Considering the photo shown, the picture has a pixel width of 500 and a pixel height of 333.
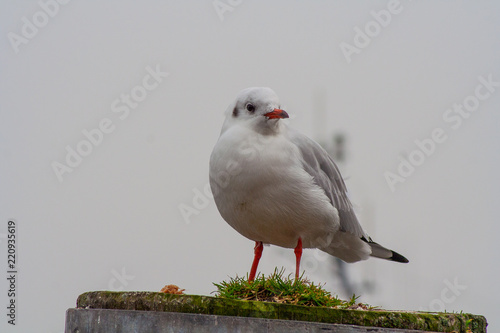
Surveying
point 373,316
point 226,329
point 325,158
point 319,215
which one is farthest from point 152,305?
point 325,158

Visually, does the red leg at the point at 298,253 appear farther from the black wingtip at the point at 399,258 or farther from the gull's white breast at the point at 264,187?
the black wingtip at the point at 399,258

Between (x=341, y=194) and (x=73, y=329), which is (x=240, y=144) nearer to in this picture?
(x=341, y=194)

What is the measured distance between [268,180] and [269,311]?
1383 mm

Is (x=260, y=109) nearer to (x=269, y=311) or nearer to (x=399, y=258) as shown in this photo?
(x=269, y=311)

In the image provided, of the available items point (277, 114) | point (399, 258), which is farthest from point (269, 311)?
point (399, 258)

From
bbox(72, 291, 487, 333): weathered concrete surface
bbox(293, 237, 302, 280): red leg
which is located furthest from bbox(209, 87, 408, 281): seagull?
bbox(72, 291, 487, 333): weathered concrete surface

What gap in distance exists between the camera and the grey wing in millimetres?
5957

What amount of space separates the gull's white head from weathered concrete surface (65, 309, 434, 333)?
1.86 metres

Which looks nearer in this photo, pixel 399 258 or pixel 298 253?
pixel 298 253

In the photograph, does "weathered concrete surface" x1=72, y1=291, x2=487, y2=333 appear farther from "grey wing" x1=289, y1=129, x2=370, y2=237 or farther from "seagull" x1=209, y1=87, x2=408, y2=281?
"grey wing" x1=289, y1=129, x2=370, y2=237

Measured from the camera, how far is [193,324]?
171 inches

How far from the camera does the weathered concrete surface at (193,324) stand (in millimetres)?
4266

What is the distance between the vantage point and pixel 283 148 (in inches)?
222

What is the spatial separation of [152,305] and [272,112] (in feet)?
6.34
